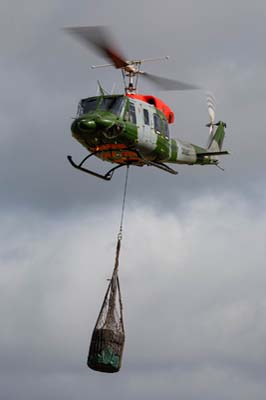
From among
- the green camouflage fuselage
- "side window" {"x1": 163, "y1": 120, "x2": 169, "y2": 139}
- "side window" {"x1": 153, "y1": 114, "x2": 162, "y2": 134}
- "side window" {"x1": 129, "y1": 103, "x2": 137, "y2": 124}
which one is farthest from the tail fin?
"side window" {"x1": 129, "y1": 103, "x2": 137, "y2": 124}

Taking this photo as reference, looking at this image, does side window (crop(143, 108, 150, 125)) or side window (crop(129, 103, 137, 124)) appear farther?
side window (crop(143, 108, 150, 125))

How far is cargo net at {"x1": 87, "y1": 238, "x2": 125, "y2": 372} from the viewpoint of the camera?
39.4m

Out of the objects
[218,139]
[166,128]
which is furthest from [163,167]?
[218,139]

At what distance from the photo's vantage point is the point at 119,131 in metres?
41.5

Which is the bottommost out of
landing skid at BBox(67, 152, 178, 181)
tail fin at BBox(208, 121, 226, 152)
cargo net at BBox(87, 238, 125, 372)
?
cargo net at BBox(87, 238, 125, 372)

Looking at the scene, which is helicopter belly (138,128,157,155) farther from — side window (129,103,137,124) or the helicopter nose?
the helicopter nose

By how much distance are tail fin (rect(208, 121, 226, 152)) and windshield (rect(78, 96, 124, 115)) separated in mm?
9471

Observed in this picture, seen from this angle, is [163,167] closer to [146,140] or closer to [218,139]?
[146,140]

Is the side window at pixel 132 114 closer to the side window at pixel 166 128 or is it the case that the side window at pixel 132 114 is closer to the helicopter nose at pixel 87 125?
the helicopter nose at pixel 87 125

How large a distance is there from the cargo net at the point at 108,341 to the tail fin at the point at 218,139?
13025 mm

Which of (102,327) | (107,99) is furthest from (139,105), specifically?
(102,327)

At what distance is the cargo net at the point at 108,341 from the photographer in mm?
39438

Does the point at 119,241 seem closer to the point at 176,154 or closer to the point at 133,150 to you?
the point at 133,150

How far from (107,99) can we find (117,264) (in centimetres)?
610
